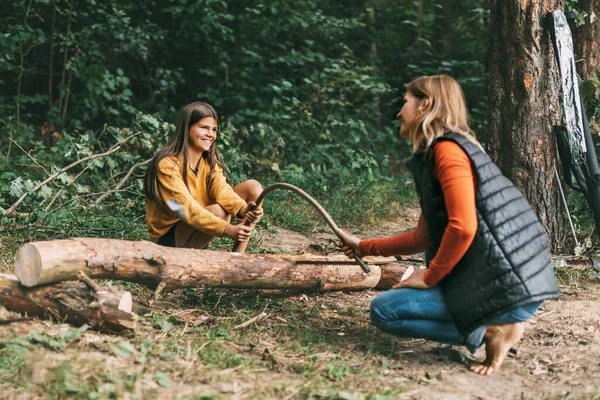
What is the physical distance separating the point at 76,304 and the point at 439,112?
1.96 meters

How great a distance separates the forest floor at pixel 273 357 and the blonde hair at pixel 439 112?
1.09 meters

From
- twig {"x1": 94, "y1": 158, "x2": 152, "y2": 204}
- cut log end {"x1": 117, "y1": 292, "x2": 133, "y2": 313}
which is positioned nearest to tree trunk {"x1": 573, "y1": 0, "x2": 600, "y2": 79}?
twig {"x1": 94, "y1": 158, "x2": 152, "y2": 204}

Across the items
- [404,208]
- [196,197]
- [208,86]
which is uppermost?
[208,86]

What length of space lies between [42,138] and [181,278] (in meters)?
5.36

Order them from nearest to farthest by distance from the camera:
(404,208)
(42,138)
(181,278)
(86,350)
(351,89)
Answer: (86,350)
(181,278)
(404,208)
(42,138)
(351,89)

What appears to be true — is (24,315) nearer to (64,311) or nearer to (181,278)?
(64,311)

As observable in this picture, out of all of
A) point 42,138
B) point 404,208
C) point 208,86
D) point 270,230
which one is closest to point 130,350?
point 270,230

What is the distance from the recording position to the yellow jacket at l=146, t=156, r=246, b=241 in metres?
3.87

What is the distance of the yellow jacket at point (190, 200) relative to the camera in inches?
152

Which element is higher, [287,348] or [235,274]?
[235,274]

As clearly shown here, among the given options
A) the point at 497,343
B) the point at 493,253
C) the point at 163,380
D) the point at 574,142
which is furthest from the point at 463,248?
the point at 574,142

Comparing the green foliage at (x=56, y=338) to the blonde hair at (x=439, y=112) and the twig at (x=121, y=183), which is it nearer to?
the blonde hair at (x=439, y=112)

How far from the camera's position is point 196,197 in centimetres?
416

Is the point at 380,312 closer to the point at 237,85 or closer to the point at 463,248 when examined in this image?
the point at 463,248
